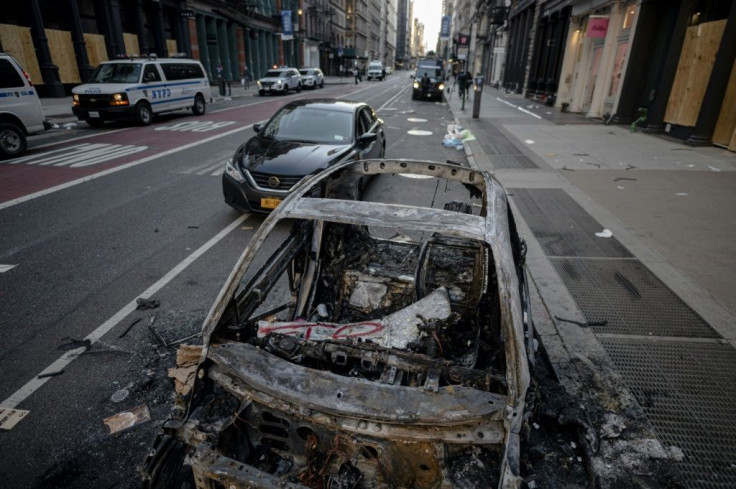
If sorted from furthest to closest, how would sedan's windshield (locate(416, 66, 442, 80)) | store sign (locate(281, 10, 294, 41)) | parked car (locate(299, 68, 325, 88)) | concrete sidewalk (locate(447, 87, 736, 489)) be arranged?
store sign (locate(281, 10, 294, 41))
parked car (locate(299, 68, 325, 88))
sedan's windshield (locate(416, 66, 442, 80))
concrete sidewalk (locate(447, 87, 736, 489))

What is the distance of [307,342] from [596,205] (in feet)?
23.3

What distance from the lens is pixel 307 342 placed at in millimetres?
2568

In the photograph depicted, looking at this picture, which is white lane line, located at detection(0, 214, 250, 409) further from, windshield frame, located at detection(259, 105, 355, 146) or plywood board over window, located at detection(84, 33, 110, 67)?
plywood board over window, located at detection(84, 33, 110, 67)

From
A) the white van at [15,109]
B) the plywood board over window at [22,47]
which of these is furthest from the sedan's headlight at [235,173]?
the plywood board over window at [22,47]

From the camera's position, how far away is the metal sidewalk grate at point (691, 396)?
9.29ft

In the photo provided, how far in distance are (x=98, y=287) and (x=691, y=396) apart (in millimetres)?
5926

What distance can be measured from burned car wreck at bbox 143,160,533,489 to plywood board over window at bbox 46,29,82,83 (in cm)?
2534

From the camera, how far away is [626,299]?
4758 mm

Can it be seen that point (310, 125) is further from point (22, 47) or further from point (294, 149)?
point (22, 47)

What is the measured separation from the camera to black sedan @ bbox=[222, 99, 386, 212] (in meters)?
6.46

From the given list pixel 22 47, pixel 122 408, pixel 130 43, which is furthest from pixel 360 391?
pixel 130 43

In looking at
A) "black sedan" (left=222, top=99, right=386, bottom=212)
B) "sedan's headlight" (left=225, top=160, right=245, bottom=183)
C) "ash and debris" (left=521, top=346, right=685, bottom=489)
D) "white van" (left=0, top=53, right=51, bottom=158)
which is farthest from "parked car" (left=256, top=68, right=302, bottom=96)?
"ash and debris" (left=521, top=346, right=685, bottom=489)

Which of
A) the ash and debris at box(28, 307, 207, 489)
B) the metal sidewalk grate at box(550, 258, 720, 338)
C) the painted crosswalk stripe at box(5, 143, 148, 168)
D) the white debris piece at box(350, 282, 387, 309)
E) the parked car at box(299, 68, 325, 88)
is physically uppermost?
the parked car at box(299, 68, 325, 88)

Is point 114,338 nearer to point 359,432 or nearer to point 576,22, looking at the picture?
point 359,432
